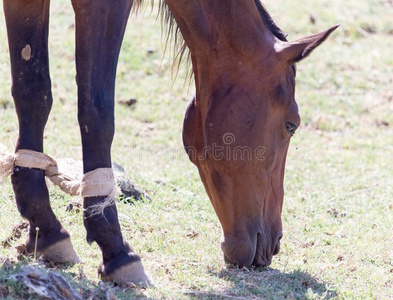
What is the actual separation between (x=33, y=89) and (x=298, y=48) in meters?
1.36

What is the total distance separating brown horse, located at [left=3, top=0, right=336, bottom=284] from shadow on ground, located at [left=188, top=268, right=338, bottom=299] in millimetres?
83

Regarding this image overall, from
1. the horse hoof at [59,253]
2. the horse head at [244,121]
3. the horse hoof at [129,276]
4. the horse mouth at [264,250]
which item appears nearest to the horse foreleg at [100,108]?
the horse hoof at [129,276]

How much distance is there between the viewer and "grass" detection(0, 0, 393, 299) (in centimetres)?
360

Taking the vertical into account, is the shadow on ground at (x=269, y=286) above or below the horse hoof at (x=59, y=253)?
below

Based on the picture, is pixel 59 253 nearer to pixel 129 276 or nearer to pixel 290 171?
pixel 129 276

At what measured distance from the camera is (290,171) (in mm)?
6164

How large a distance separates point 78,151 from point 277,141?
2645mm

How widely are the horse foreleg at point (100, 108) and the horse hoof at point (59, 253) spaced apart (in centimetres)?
35

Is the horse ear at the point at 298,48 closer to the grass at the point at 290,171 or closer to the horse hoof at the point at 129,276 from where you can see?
the grass at the point at 290,171

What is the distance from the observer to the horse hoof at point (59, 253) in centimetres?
338

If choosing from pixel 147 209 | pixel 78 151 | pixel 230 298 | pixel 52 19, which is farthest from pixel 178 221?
pixel 52 19

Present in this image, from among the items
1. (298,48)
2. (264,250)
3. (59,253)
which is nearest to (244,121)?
(298,48)

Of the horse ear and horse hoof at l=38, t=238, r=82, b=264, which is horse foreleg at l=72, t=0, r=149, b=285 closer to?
horse hoof at l=38, t=238, r=82, b=264

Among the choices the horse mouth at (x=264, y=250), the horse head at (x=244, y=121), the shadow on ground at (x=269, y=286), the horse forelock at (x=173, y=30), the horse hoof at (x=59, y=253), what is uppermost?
the horse forelock at (x=173, y=30)
